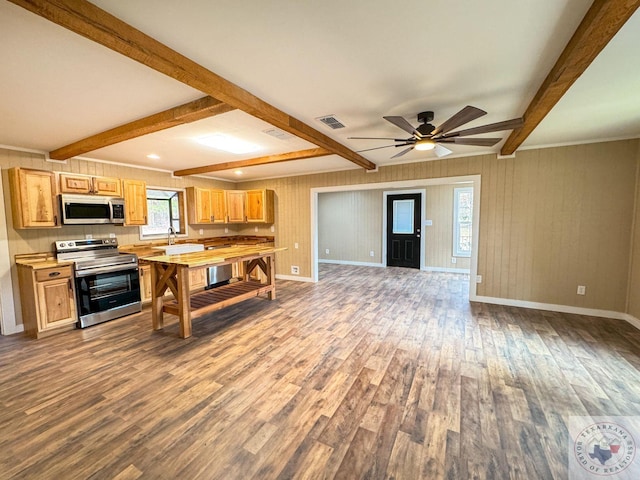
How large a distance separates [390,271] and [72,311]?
21.1ft

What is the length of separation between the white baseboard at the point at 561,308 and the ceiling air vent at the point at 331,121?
3697 mm

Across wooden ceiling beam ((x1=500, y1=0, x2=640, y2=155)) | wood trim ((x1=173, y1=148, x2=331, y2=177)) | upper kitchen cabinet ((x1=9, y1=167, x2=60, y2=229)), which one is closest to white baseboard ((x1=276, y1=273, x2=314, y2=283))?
wood trim ((x1=173, y1=148, x2=331, y2=177))

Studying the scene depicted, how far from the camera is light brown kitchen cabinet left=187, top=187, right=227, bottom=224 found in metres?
5.59

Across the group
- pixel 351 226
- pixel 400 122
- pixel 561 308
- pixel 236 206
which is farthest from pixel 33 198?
pixel 561 308

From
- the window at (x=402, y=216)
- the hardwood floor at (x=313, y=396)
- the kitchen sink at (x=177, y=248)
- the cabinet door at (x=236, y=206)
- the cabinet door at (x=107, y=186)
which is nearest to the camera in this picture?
the hardwood floor at (x=313, y=396)

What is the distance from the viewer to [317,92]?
2203 mm

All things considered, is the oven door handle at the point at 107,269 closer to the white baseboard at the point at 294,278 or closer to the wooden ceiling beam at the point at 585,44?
the white baseboard at the point at 294,278

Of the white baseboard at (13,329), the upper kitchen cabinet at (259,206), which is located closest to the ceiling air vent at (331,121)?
the upper kitchen cabinet at (259,206)

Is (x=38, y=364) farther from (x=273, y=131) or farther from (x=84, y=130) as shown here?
(x=273, y=131)

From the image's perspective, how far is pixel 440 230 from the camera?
704 centimetres

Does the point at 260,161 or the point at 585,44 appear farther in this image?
the point at 260,161

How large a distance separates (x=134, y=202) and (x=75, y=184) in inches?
31.0

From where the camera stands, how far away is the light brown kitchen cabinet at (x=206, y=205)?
5586 millimetres

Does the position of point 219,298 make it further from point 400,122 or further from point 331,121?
point 400,122
